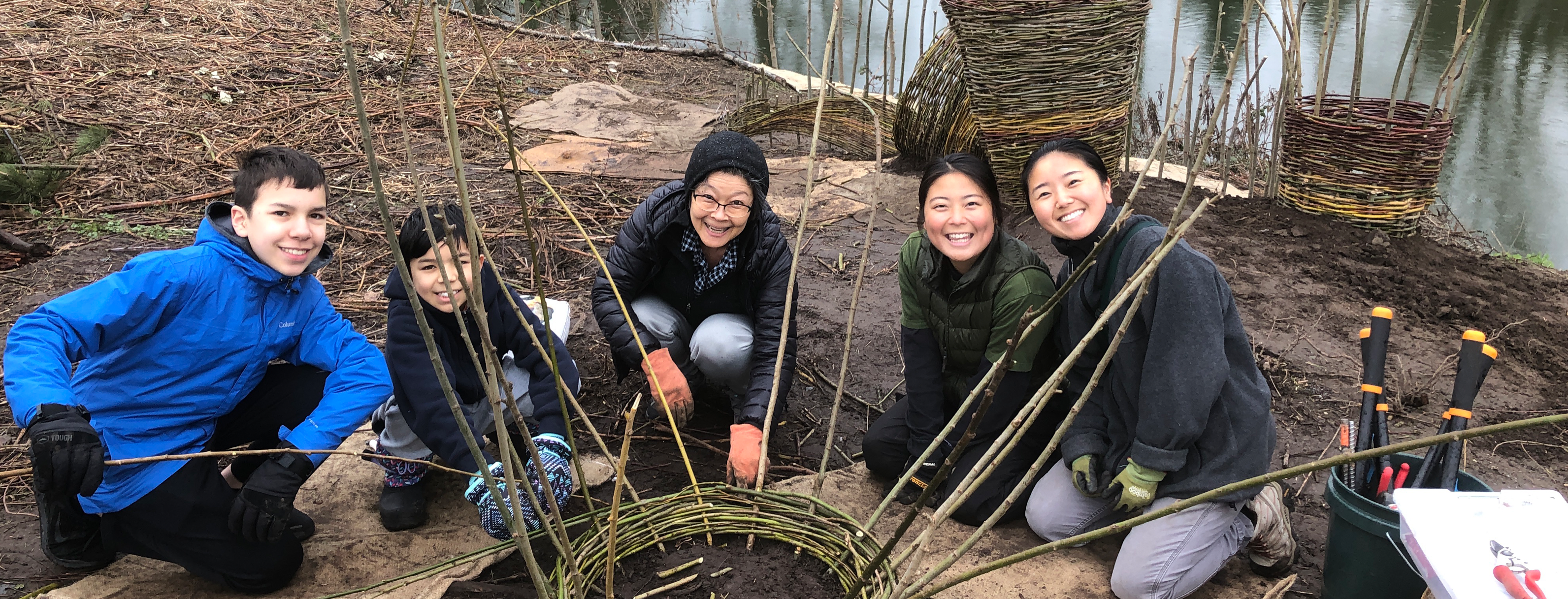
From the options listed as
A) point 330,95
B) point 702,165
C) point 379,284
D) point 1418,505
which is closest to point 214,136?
point 330,95

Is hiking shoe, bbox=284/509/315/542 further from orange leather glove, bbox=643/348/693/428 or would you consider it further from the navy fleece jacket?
orange leather glove, bbox=643/348/693/428

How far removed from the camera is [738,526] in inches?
71.8

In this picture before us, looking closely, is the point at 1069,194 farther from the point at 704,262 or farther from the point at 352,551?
the point at 352,551

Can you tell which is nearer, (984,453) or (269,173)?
(269,173)

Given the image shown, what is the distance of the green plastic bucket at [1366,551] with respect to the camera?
164 cm

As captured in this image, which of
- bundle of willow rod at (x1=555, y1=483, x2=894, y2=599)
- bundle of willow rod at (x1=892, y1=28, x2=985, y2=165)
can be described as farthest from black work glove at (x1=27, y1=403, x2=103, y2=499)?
bundle of willow rod at (x1=892, y1=28, x2=985, y2=165)

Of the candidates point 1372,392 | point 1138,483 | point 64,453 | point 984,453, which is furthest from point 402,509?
point 1372,392

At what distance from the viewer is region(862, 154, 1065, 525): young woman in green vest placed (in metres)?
2.09

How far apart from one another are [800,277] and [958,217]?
71.0 inches

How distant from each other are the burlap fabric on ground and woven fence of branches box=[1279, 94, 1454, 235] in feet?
13.3

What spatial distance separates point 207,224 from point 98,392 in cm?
41

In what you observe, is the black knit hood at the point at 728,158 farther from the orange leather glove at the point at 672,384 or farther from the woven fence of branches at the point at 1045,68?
the woven fence of branches at the point at 1045,68

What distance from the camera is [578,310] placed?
11.1 ft

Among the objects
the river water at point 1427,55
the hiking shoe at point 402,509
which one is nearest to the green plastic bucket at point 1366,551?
the hiking shoe at point 402,509
